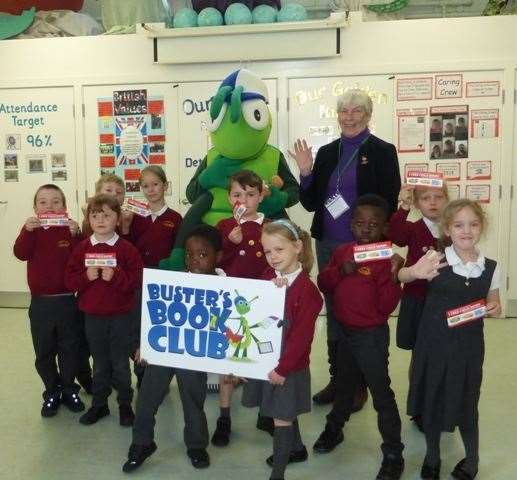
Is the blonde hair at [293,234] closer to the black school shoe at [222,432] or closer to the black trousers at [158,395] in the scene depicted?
the black trousers at [158,395]

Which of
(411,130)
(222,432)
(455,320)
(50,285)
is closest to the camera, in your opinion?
(455,320)

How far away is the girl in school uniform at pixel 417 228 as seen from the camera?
245cm

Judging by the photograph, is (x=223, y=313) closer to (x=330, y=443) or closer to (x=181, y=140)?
(x=330, y=443)

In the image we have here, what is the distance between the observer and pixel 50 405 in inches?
112

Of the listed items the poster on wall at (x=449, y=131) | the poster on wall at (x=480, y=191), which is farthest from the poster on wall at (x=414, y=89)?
the poster on wall at (x=480, y=191)

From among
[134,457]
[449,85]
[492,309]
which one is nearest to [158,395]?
[134,457]

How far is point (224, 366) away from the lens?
2.14 m

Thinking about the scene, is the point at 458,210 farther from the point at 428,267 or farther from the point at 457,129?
the point at 457,129

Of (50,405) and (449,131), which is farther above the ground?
(449,131)

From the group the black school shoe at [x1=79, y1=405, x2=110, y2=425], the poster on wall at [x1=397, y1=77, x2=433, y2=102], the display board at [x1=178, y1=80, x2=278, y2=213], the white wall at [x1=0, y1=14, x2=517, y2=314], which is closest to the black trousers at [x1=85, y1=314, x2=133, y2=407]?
the black school shoe at [x1=79, y1=405, x2=110, y2=425]

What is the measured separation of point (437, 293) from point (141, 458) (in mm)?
1347

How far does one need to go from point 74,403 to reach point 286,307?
55.8 inches

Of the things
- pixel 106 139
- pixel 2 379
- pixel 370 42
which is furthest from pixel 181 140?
pixel 2 379

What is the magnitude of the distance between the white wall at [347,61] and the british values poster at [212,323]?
278cm
